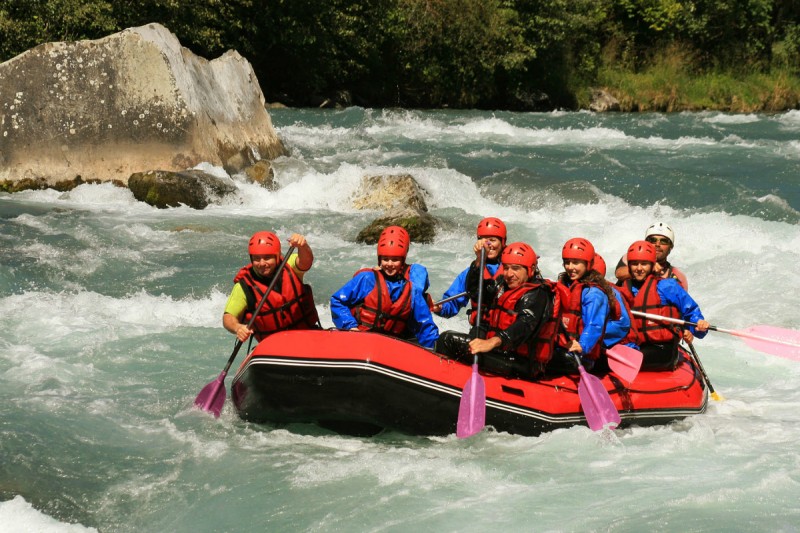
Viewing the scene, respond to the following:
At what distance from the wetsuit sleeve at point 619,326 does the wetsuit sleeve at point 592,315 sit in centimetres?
18

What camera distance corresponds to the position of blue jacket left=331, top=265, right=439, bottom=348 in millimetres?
5438

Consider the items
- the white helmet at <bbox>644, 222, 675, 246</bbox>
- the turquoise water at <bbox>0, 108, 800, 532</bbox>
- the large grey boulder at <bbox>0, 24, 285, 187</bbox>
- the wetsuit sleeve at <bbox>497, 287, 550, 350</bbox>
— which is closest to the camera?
the turquoise water at <bbox>0, 108, 800, 532</bbox>

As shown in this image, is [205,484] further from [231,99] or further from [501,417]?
[231,99]

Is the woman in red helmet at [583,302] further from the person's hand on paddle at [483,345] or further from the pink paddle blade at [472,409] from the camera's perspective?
the pink paddle blade at [472,409]

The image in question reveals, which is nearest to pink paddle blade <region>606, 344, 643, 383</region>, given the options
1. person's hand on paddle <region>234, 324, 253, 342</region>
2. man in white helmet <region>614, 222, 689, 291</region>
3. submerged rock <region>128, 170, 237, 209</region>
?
man in white helmet <region>614, 222, 689, 291</region>

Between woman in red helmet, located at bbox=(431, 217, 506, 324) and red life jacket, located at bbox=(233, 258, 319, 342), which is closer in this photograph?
red life jacket, located at bbox=(233, 258, 319, 342)

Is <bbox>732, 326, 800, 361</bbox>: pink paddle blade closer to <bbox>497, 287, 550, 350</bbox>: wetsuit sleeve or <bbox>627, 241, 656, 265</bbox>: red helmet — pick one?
<bbox>627, 241, 656, 265</bbox>: red helmet

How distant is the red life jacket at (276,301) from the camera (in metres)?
5.52

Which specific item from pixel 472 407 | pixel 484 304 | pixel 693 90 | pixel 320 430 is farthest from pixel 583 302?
pixel 693 90

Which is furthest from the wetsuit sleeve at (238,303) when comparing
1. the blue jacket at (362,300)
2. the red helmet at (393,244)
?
the red helmet at (393,244)

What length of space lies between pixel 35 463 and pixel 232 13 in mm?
17578

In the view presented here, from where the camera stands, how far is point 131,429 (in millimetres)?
5543

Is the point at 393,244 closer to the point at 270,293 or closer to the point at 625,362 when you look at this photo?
the point at 270,293

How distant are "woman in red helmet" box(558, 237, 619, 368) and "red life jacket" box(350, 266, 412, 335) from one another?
34.2 inches
